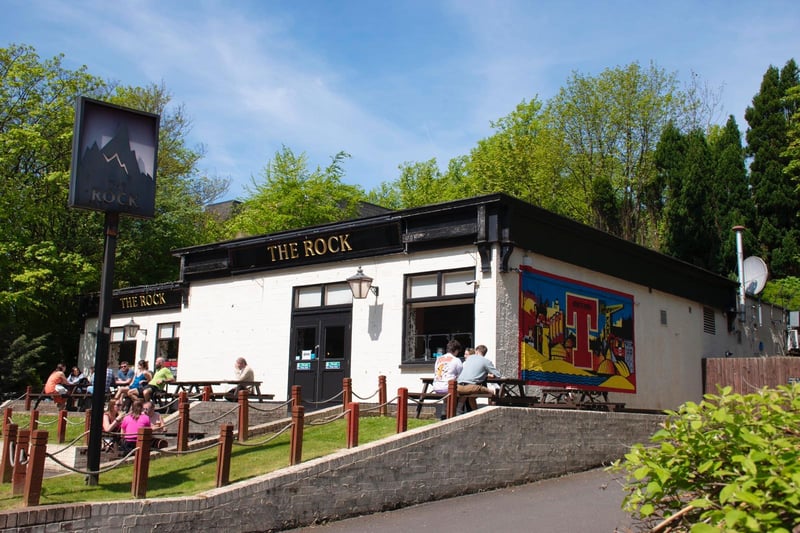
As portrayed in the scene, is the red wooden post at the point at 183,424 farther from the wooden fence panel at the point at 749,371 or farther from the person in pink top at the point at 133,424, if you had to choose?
the wooden fence panel at the point at 749,371

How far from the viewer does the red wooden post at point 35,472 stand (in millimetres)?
8836

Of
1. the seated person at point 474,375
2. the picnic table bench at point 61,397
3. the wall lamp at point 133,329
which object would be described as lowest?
the picnic table bench at point 61,397

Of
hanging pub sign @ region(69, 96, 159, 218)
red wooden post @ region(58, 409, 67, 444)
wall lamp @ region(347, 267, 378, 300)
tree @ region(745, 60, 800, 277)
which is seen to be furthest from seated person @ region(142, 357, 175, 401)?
tree @ region(745, 60, 800, 277)

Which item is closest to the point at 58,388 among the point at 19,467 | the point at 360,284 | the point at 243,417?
the point at 360,284

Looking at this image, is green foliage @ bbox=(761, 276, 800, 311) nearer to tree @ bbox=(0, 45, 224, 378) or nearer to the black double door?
the black double door

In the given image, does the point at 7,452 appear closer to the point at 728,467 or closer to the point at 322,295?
the point at 322,295

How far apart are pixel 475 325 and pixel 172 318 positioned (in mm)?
13210

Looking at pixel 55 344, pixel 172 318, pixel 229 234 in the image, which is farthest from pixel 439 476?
pixel 229 234

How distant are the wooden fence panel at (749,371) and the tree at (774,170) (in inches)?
389

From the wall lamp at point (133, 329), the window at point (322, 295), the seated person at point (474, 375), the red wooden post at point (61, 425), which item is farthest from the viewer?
the wall lamp at point (133, 329)

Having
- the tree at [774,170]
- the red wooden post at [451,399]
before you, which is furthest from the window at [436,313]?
the tree at [774,170]

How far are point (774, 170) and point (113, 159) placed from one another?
28.0m

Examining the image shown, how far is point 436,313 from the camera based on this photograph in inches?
695

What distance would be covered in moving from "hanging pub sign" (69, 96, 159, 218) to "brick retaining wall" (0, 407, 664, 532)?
14.2 ft
